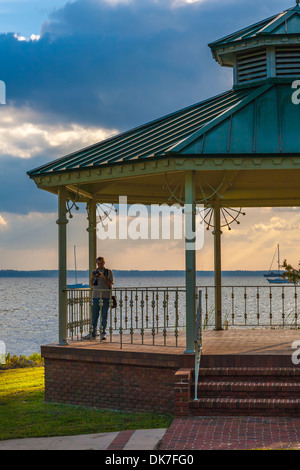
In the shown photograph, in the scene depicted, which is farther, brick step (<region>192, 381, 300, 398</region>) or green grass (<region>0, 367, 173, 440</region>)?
brick step (<region>192, 381, 300, 398</region>)

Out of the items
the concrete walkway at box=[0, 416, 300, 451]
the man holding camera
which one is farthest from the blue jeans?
the concrete walkway at box=[0, 416, 300, 451]

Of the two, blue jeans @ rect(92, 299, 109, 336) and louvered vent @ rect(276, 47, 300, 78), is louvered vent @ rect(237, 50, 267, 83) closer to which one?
louvered vent @ rect(276, 47, 300, 78)

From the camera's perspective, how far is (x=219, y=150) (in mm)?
10094

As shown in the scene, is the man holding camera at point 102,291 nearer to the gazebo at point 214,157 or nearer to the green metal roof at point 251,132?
the gazebo at point 214,157

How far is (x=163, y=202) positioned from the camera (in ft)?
50.4

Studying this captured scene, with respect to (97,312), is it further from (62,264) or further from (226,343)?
(226,343)

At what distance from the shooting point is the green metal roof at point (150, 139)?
10828 mm

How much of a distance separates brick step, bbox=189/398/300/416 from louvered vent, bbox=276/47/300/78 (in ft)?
23.4

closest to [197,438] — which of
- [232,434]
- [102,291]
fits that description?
[232,434]

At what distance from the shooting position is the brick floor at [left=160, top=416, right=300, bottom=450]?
746 cm

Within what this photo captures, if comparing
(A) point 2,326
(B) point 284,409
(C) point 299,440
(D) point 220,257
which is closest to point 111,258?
(D) point 220,257

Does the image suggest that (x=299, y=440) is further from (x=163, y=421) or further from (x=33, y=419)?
(x=33, y=419)

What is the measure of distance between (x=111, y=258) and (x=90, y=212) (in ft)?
5.28

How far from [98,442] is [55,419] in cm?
211
